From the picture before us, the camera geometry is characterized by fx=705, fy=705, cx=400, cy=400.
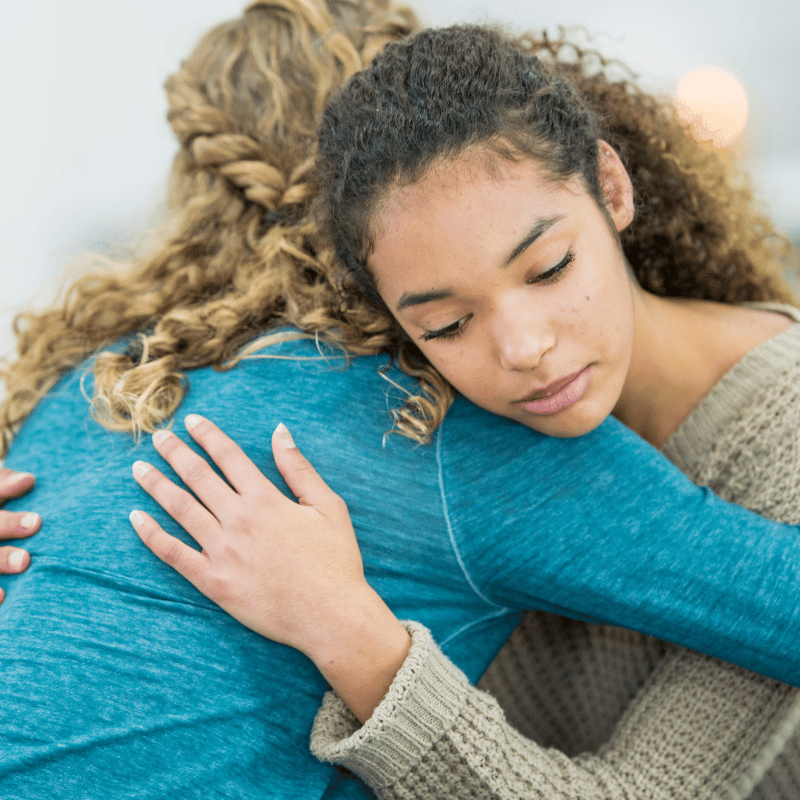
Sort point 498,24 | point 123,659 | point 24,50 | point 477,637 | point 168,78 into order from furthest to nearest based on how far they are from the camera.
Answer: point 24,50 → point 168,78 → point 498,24 → point 477,637 → point 123,659

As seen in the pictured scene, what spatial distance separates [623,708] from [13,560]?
1.01 metres

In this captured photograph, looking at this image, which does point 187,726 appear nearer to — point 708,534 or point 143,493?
point 143,493

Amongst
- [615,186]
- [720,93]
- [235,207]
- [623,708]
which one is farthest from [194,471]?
[720,93]

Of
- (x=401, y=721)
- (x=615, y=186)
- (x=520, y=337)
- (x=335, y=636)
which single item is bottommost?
(x=401, y=721)

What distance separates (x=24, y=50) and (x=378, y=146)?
6.62 feet

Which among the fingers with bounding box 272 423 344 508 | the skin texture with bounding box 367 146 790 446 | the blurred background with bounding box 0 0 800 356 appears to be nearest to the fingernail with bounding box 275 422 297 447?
the fingers with bounding box 272 423 344 508

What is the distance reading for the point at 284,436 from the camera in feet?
2.91

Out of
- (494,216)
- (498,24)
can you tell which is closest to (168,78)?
(498,24)

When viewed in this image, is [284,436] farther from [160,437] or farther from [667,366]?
[667,366]

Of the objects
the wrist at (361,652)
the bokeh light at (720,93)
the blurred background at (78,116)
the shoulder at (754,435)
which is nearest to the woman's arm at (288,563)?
the wrist at (361,652)

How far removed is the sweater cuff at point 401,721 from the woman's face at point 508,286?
33cm

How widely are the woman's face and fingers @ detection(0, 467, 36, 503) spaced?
1.96 feet

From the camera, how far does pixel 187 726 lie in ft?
2.60

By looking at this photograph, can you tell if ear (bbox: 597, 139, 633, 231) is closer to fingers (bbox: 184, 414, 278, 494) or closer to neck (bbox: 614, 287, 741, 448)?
neck (bbox: 614, 287, 741, 448)
